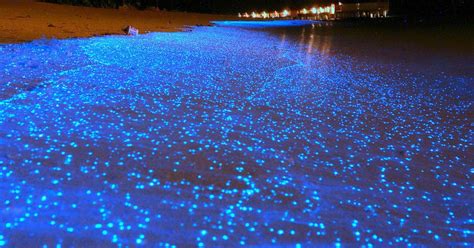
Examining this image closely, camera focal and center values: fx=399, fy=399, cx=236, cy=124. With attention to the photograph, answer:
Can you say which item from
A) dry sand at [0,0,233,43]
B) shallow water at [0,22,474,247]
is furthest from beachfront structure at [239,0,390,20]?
shallow water at [0,22,474,247]

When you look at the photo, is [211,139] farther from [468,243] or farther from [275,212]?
[468,243]

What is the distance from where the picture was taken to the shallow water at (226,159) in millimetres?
596

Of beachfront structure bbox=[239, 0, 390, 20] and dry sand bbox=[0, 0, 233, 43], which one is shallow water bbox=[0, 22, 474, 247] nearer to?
dry sand bbox=[0, 0, 233, 43]

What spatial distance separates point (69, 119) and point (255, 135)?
478 millimetres

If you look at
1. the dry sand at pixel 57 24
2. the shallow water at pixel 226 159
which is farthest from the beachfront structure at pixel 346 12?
the shallow water at pixel 226 159

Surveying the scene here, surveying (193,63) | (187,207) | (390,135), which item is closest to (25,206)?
(187,207)

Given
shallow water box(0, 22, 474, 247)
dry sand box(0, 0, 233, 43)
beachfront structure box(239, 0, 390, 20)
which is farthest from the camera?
beachfront structure box(239, 0, 390, 20)

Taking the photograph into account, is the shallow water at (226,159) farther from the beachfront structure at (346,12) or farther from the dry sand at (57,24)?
the beachfront structure at (346,12)

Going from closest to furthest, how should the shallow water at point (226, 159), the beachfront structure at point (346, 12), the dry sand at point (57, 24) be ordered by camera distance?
the shallow water at point (226, 159), the dry sand at point (57, 24), the beachfront structure at point (346, 12)

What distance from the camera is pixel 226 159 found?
0.84 metres

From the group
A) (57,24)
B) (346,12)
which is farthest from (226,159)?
(346,12)

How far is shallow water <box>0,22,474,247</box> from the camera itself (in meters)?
0.60

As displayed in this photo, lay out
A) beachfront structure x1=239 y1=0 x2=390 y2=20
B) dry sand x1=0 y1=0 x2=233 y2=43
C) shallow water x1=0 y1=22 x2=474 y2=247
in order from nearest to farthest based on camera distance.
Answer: shallow water x1=0 y1=22 x2=474 y2=247
dry sand x1=0 y1=0 x2=233 y2=43
beachfront structure x1=239 y1=0 x2=390 y2=20

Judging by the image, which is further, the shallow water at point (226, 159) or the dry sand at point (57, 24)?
the dry sand at point (57, 24)
